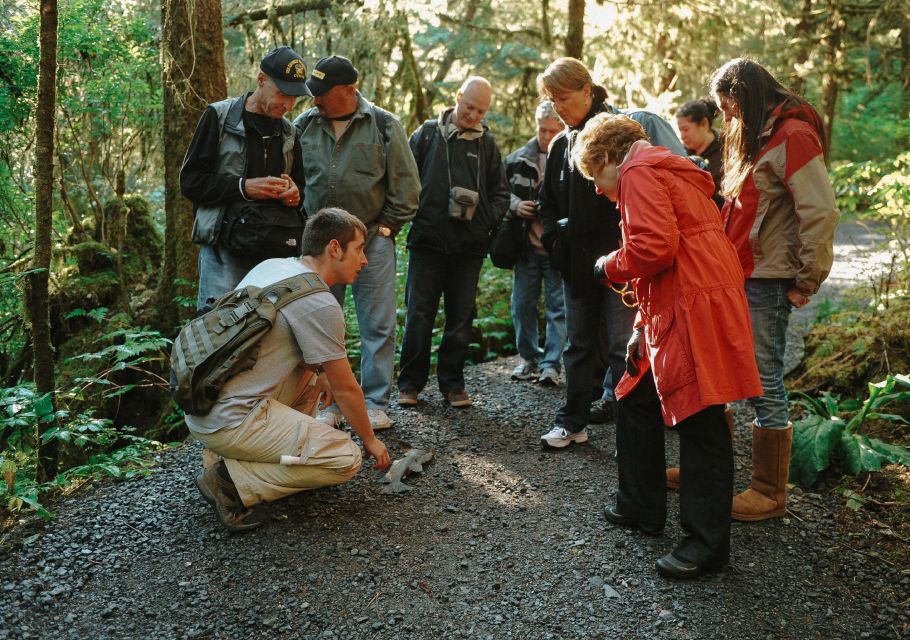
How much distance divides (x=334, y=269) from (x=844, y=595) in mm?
2870

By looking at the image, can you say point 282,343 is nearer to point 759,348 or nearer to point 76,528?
point 76,528

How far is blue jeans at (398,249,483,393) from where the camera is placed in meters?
5.34

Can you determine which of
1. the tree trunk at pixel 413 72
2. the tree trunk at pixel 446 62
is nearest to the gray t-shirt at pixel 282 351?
the tree trunk at pixel 413 72

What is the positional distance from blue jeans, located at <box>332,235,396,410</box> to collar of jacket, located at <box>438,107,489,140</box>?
995 millimetres

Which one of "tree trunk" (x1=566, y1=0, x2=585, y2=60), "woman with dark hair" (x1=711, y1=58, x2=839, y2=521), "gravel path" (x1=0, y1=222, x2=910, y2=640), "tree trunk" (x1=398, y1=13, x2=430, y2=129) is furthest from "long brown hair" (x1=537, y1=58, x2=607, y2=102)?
"tree trunk" (x1=398, y1=13, x2=430, y2=129)

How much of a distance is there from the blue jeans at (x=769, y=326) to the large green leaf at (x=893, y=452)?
104 centimetres

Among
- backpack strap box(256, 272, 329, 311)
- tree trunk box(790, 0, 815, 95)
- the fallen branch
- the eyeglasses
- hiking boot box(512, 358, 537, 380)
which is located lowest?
hiking boot box(512, 358, 537, 380)

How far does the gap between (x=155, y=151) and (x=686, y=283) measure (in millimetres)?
8167

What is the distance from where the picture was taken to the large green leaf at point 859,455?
405 cm

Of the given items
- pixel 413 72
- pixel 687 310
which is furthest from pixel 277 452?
pixel 413 72

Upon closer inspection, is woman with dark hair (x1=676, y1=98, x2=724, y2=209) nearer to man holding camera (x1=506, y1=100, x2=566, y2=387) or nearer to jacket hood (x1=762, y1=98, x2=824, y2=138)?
man holding camera (x1=506, y1=100, x2=566, y2=387)

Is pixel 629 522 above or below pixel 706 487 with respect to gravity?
A: below

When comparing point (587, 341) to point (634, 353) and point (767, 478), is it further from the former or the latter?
point (767, 478)

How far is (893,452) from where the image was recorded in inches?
161
